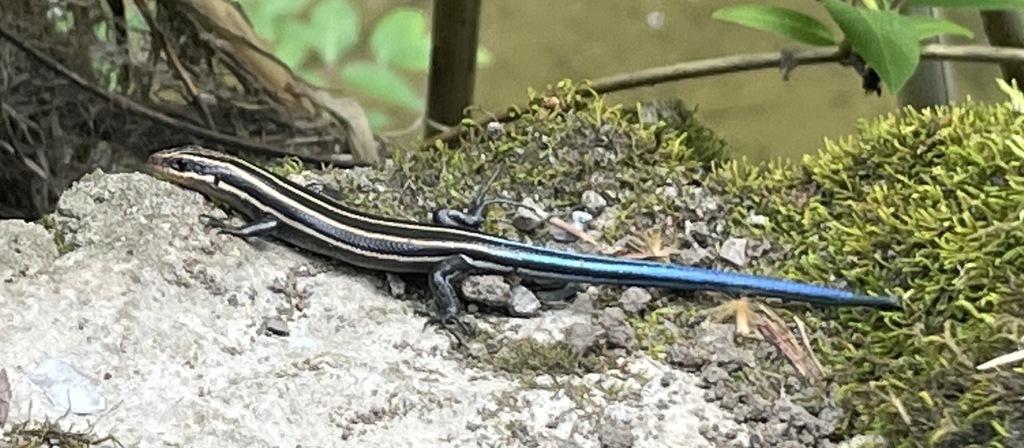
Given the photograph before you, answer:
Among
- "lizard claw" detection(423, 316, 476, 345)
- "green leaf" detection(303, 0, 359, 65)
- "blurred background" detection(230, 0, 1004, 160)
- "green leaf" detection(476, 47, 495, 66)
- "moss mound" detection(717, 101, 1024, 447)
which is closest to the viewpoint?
"moss mound" detection(717, 101, 1024, 447)

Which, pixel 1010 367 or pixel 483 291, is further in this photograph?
pixel 483 291

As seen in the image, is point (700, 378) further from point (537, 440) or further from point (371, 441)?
point (371, 441)

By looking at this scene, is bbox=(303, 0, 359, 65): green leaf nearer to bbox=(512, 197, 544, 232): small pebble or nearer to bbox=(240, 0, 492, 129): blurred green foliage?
bbox=(240, 0, 492, 129): blurred green foliage

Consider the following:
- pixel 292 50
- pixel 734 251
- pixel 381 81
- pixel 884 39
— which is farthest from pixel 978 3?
pixel 292 50

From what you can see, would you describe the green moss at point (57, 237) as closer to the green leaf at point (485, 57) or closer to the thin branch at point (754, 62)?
the thin branch at point (754, 62)

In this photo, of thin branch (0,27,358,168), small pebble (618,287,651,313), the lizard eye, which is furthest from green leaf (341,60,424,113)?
small pebble (618,287,651,313)

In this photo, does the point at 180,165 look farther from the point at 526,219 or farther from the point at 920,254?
the point at 920,254

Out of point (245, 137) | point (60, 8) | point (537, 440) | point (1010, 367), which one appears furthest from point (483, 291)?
point (60, 8)
